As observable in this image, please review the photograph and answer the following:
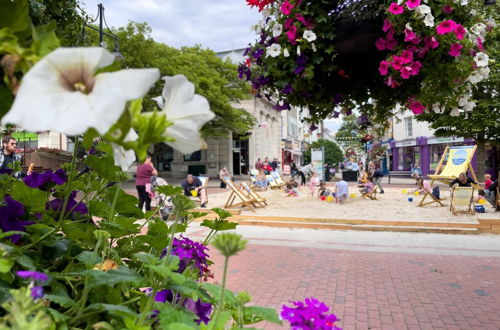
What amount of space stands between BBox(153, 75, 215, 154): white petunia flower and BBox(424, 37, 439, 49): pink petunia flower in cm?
183

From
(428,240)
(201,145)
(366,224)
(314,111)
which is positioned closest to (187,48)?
(366,224)

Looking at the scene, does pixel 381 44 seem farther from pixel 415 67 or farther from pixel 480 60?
pixel 480 60

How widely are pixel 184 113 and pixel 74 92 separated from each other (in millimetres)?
172

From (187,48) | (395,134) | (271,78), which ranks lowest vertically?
(271,78)

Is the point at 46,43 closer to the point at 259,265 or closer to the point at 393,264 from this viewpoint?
the point at 259,265

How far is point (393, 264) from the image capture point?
19.2 feet

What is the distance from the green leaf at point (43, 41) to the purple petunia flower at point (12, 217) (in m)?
0.73

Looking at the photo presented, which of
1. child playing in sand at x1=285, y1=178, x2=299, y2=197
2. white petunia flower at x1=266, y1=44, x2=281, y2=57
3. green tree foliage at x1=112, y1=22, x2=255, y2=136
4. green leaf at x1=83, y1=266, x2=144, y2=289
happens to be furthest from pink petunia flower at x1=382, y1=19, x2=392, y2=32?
green tree foliage at x1=112, y1=22, x2=255, y2=136

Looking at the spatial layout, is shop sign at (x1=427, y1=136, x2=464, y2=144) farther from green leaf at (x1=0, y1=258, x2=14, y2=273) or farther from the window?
green leaf at (x1=0, y1=258, x2=14, y2=273)

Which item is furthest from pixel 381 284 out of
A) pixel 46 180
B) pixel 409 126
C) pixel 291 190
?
pixel 409 126

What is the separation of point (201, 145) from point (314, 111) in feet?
7.54

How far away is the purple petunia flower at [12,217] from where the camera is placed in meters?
1.06

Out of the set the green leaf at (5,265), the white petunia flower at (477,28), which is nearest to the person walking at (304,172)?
the white petunia flower at (477,28)

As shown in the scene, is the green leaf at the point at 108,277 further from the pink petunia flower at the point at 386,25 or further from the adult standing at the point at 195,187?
the adult standing at the point at 195,187
